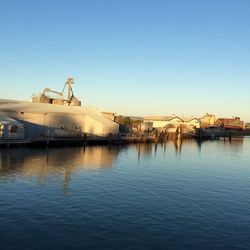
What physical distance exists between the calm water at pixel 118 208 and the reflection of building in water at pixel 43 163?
13 cm

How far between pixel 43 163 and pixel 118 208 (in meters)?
22.7

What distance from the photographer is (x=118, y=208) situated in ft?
88.1

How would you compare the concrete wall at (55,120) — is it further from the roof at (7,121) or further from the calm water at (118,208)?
the calm water at (118,208)

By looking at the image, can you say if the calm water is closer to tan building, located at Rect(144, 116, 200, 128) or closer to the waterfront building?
the waterfront building

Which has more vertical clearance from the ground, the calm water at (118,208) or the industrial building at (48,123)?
the industrial building at (48,123)

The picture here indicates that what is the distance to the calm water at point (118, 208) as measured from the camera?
2038cm

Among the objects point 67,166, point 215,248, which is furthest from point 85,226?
point 67,166

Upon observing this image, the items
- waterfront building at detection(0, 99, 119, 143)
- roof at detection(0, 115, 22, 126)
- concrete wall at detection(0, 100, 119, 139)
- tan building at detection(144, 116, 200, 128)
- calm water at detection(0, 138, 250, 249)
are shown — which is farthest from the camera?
tan building at detection(144, 116, 200, 128)

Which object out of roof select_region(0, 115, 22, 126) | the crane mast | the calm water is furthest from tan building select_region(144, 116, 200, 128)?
the calm water

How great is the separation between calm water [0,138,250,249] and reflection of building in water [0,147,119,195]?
0.41 ft

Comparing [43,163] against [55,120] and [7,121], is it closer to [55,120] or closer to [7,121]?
[7,121]

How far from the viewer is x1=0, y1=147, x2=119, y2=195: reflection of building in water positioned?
39.8 m

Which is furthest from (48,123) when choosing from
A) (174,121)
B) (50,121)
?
(174,121)

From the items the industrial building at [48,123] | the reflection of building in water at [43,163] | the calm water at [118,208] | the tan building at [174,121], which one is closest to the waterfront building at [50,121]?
the industrial building at [48,123]
